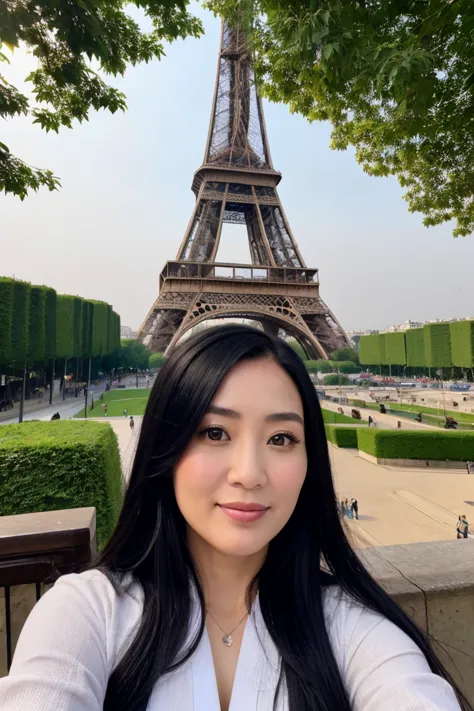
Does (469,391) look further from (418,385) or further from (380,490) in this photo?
(380,490)

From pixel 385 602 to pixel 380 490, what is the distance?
420 inches

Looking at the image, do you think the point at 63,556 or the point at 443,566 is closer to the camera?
the point at 63,556

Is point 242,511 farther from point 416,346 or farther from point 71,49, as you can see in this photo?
point 416,346

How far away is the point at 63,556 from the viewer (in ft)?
5.58

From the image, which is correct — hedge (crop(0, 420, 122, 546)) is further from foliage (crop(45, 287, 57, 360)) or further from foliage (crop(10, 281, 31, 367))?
foliage (crop(45, 287, 57, 360))

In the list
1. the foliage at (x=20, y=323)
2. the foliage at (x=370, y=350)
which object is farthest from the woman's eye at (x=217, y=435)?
the foliage at (x=370, y=350)

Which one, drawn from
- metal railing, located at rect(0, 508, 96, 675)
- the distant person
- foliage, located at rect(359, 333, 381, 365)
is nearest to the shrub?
the distant person

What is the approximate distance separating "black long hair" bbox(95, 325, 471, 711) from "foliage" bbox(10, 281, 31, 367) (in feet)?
68.5

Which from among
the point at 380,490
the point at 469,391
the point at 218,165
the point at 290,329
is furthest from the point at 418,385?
the point at 380,490

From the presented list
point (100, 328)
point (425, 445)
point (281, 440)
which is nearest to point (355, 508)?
point (425, 445)

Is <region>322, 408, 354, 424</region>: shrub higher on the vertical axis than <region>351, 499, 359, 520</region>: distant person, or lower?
higher

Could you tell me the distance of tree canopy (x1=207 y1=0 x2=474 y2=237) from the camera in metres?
2.83

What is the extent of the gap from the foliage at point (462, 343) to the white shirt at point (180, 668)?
33.0m

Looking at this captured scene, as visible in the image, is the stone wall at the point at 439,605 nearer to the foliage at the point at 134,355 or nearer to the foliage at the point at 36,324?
the foliage at the point at 36,324
